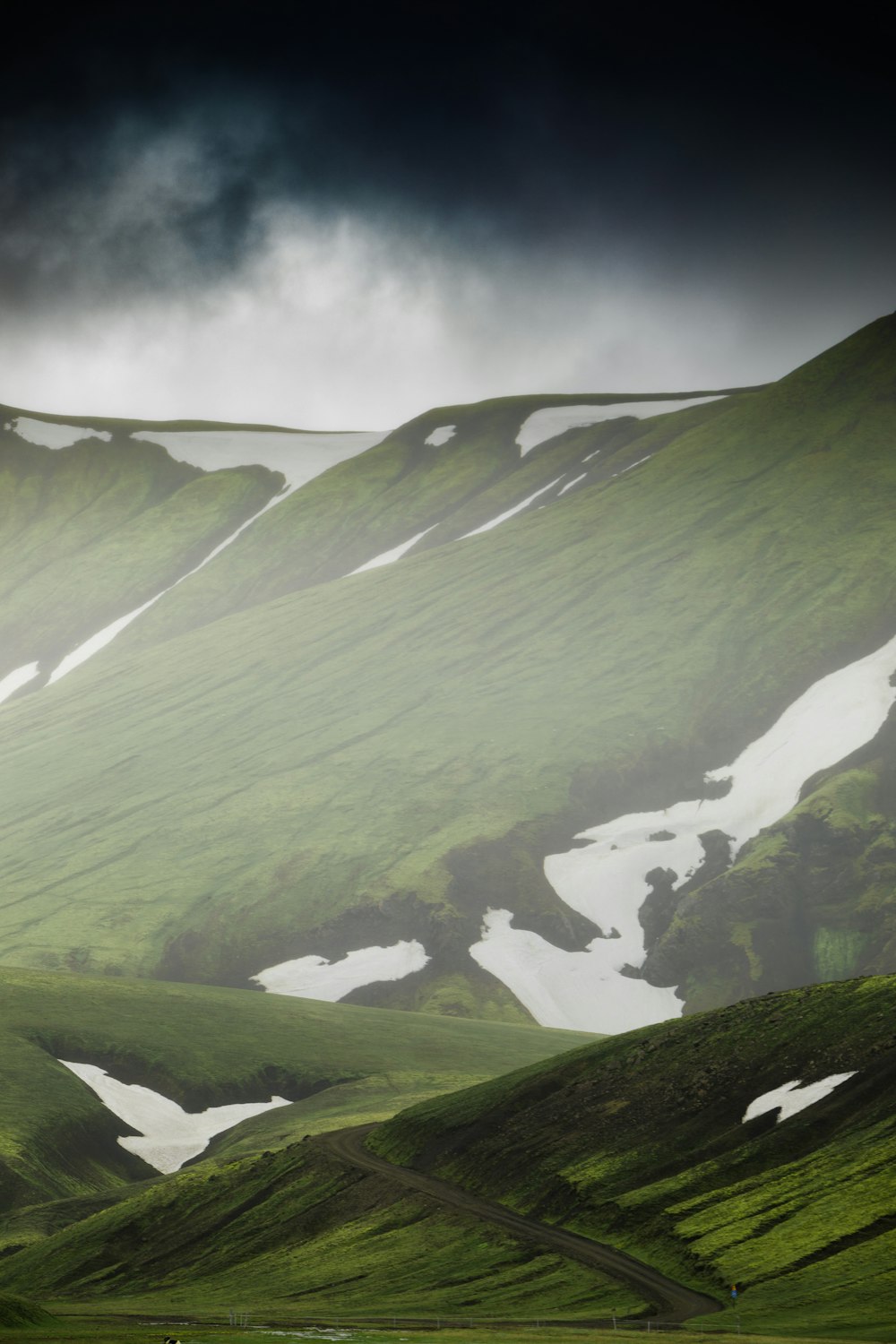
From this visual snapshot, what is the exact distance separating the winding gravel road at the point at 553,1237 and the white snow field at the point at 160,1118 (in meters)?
23.5

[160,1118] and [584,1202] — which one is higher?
[160,1118]

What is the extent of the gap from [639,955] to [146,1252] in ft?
394

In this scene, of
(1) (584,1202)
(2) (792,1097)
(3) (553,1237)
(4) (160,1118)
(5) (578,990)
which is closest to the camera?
(3) (553,1237)

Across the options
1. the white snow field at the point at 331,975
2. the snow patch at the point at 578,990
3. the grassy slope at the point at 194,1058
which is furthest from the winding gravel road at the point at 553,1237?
the white snow field at the point at 331,975

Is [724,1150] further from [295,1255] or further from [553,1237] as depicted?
[295,1255]

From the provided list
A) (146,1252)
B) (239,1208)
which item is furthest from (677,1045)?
(146,1252)

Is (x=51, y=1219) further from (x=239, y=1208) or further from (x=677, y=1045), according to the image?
(x=677, y=1045)

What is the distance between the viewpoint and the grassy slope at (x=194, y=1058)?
119 metres

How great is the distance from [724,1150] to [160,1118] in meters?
68.8

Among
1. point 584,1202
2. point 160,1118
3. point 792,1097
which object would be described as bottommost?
point 584,1202

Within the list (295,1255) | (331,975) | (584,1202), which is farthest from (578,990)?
(584,1202)

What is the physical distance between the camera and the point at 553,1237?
7631cm

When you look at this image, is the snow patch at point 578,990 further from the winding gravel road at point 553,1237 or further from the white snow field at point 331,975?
the winding gravel road at point 553,1237

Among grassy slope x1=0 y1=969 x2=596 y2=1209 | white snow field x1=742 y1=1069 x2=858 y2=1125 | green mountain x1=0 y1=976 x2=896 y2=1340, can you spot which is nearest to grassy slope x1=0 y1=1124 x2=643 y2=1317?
green mountain x1=0 y1=976 x2=896 y2=1340
